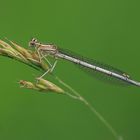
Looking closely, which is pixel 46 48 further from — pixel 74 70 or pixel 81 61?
pixel 74 70

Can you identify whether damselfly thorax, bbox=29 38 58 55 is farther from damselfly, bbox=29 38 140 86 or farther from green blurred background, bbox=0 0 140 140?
green blurred background, bbox=0 0 140 140

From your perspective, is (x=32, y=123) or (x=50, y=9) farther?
(x=50, y=9)

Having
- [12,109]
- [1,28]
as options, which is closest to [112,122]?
[12,109]

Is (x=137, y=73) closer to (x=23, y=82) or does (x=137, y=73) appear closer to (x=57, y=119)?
(x=57, y=119)

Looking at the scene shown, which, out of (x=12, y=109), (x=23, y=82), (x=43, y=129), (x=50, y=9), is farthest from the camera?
(x=50, y=9)

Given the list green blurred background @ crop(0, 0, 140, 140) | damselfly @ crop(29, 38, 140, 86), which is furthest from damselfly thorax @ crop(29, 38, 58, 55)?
green blurred background @ crop(0, 0, 140, 140)

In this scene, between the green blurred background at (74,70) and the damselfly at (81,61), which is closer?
the damselfly at (81,61)

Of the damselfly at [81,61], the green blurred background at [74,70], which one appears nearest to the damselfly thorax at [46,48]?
the damselfly at [81,61]

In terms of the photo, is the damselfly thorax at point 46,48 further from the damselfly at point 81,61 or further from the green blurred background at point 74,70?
the green blurred background at point 74,70
